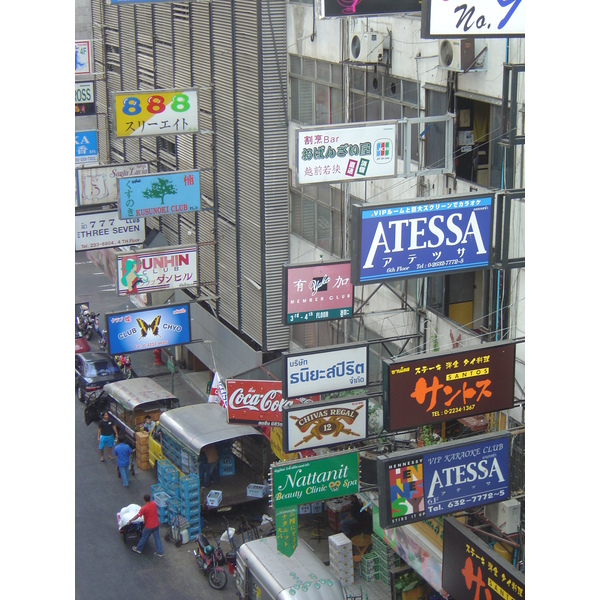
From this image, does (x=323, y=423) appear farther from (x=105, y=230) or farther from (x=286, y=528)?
(x=105, y=230)

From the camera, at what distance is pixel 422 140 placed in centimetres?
1950

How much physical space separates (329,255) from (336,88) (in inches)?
168

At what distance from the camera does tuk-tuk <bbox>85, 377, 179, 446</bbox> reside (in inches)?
1166

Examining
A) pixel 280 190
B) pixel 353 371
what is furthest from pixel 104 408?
pixel 353 371

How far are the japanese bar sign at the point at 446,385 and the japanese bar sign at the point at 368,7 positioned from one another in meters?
5.67

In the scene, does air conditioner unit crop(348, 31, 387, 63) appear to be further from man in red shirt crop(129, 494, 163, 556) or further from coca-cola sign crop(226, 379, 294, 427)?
man in red shirt crop(129, 494, 163, 556)

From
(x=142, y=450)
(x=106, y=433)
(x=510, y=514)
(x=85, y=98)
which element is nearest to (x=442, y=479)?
(x=510, y=514)

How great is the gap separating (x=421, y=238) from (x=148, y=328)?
13.7m

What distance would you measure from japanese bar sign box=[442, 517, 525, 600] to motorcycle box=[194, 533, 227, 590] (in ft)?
30.3

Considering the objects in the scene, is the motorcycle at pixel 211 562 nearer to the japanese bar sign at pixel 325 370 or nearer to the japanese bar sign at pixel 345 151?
the japanese bar sign at pixel 325 370

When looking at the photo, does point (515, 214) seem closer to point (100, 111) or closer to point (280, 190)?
point (280, 190)

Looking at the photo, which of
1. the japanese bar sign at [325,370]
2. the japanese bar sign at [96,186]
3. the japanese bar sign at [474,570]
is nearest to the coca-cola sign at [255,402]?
the japanese bar sign at [325,370]

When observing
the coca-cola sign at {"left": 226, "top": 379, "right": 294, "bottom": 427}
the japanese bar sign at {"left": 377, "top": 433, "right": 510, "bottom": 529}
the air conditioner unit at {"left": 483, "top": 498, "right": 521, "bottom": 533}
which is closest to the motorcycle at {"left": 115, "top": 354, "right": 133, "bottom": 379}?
the coca-cola sign at {"left": 226, "top": 379, "right": 294, "bottom": 427}

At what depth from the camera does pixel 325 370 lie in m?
17.9
